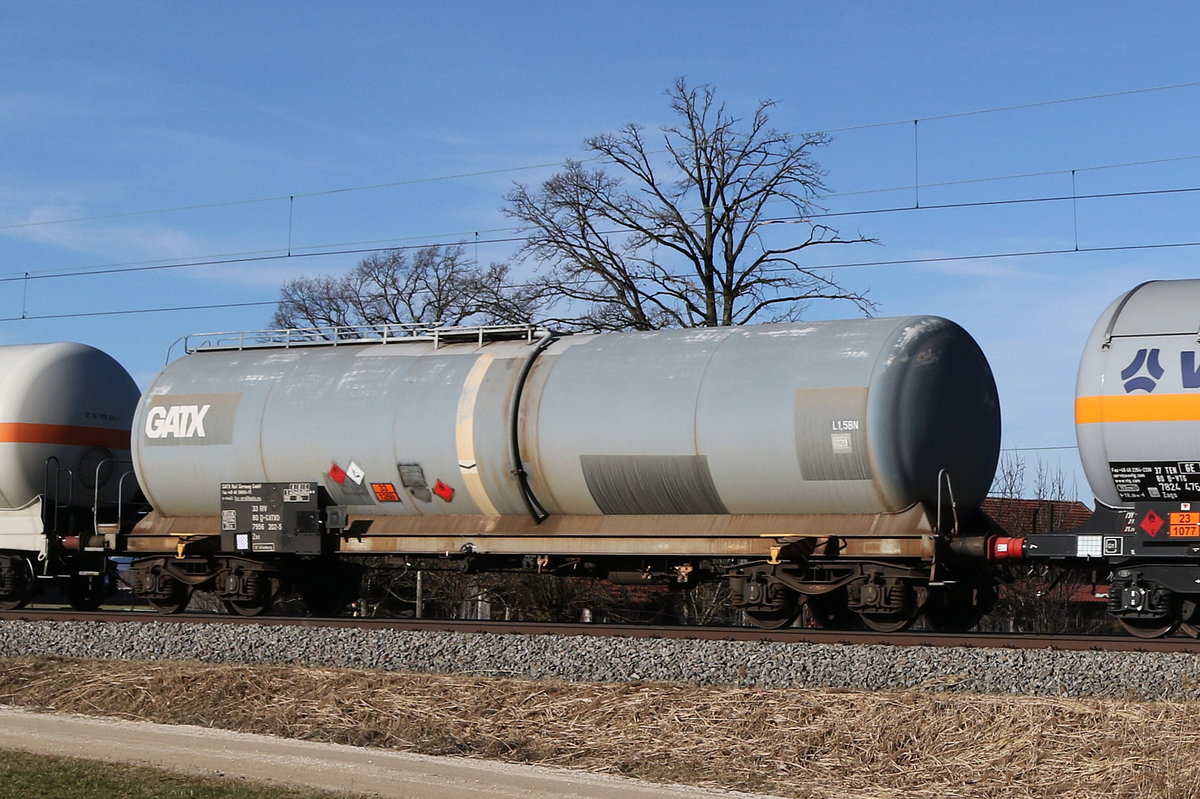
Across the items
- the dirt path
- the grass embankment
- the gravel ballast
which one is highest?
the gravel ballast

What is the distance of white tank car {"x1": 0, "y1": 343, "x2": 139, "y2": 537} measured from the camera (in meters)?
20.4

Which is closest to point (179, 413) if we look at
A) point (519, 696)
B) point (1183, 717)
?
point (519, 696)

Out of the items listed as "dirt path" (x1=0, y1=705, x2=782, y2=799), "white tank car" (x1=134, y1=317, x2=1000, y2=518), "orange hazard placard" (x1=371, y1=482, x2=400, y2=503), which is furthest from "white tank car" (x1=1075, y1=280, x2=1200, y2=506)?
A: "orange hazard placard" (x1=371, y1=482, x2=400, y2=503)

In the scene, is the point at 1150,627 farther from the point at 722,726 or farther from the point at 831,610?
the point at 722,726

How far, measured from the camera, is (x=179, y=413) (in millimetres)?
19219

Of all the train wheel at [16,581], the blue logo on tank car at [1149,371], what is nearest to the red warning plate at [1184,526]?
the blue logo on tank car at [1149,371]

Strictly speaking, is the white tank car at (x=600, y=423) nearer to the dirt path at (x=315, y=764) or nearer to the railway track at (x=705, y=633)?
the railway track at (x=705, y=633)

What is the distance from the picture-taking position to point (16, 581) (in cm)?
2098

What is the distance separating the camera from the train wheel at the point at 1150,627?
1484 cm

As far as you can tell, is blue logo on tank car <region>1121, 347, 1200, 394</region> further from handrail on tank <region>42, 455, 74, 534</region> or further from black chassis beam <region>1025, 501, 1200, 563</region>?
handrail on tank <region>42, 455, 74, 534</region>

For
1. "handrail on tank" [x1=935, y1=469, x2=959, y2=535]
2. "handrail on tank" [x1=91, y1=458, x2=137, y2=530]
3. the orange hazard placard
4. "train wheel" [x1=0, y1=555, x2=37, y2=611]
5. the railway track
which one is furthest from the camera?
"train wheel" [x1=0, y1=555, x2=37, y2=611]

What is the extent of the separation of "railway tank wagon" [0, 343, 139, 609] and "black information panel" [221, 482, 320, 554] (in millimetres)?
2443

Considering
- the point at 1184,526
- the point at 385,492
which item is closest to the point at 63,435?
the point at 385,492

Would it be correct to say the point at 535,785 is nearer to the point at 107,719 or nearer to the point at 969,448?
the point at 107,719
